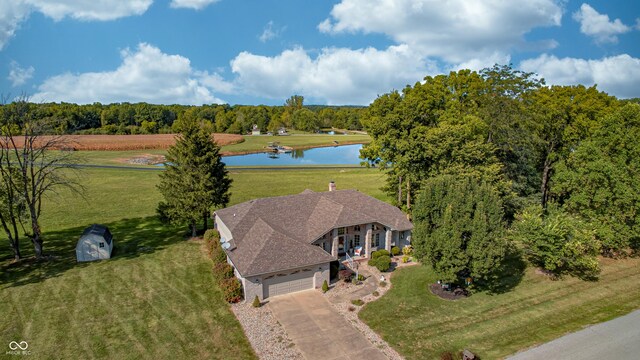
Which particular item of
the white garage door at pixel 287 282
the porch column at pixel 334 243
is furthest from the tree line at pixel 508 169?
the white garage door at pixel 287 282

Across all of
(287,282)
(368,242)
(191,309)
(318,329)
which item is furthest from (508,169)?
(191,309)

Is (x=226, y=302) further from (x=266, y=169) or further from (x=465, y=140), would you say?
(x=266, y=169)

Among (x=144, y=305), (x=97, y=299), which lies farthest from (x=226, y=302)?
(x=97, y=299)

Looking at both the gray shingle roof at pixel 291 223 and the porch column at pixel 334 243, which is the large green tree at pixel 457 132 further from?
the porch column at pixel 334 243

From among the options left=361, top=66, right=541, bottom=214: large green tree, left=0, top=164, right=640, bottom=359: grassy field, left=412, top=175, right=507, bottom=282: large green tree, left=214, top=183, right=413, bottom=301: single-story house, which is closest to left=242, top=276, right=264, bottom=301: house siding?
left=214, top=183, right=413, bottom=301: single-story house

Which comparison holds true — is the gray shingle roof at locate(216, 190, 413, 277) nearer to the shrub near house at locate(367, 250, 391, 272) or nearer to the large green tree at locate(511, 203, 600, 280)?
the shrub near house at locate(367, 250, 391, 272)

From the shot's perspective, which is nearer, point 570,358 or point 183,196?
point 570,358
